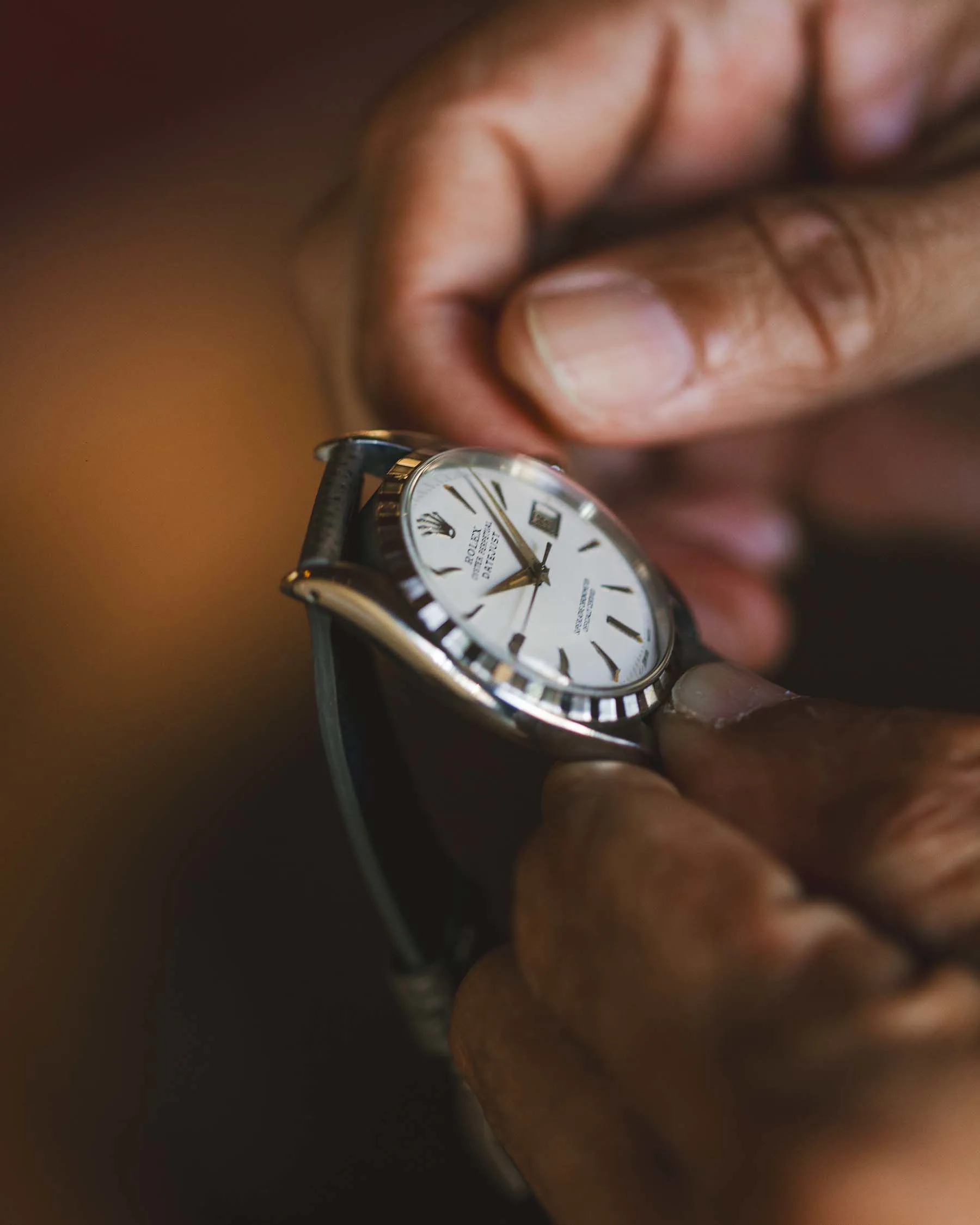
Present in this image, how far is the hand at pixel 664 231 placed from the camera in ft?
3.84

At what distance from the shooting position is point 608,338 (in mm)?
1133

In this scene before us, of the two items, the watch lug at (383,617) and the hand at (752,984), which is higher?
the watch lug at (383,617)

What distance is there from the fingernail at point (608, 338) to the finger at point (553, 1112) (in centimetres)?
65

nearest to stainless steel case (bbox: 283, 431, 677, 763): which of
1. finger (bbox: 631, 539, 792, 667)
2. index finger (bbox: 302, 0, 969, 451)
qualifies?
index finger (bbox: 302, 0, 969, 451)

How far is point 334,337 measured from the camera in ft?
5.83

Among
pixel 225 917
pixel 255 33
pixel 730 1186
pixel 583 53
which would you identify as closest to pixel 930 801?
pixel 730 1186

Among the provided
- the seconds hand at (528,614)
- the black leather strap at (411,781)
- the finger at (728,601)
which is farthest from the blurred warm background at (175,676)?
the seconds hand at (528,614)

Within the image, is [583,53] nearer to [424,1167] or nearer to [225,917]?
[225,917]

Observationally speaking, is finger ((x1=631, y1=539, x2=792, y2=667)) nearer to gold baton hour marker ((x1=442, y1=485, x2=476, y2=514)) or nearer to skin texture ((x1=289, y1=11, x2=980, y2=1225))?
skin texture ((x1=289, y1=11, x2=980, y2=1225))

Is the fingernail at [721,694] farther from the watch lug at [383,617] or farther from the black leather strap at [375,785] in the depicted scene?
the black leather strap at [375,785]

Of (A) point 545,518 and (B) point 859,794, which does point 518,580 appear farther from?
(B) point 859,794

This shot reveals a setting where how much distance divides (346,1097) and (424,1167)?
12 centimetres

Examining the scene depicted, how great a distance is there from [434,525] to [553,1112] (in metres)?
0.50

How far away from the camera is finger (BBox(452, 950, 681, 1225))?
0.67 m
